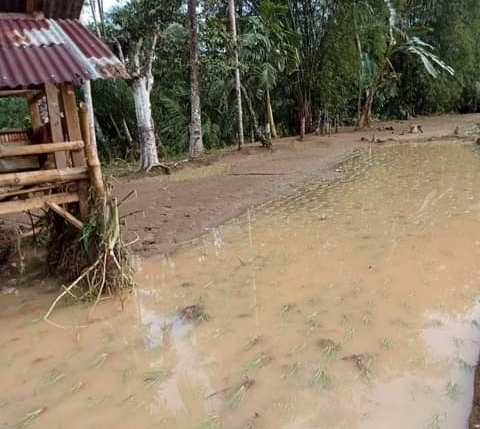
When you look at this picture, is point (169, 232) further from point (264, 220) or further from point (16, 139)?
point (16, 139)

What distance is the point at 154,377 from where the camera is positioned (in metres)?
3.70

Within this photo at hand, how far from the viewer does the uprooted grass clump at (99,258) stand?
4.92m

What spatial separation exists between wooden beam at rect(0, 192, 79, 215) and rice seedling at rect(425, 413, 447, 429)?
3891 mm

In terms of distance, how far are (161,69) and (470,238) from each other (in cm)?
1124

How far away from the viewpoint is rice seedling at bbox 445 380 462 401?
3.24m

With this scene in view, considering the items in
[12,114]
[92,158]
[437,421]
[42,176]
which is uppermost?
[12,114]

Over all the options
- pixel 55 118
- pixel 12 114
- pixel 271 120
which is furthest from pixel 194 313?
pixel 271 120

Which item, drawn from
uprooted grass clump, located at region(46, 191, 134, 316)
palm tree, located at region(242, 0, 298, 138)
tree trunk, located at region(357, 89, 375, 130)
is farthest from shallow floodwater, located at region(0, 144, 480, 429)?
tree trunk, located at region(357, 89, 375, 130)

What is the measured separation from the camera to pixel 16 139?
699 centimetres

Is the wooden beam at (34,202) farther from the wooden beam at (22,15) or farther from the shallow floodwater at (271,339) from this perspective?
the wooden beam at (22,15)

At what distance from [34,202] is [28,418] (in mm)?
2396

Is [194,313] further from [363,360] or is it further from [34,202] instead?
[34,202]

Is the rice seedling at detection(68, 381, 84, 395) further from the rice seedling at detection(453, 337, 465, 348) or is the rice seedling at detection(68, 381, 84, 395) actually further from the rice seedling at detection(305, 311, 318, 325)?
the rice seedling at detection(453, 337, 465, 348)

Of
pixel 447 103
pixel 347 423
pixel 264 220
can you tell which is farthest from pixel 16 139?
pixel 447 103
